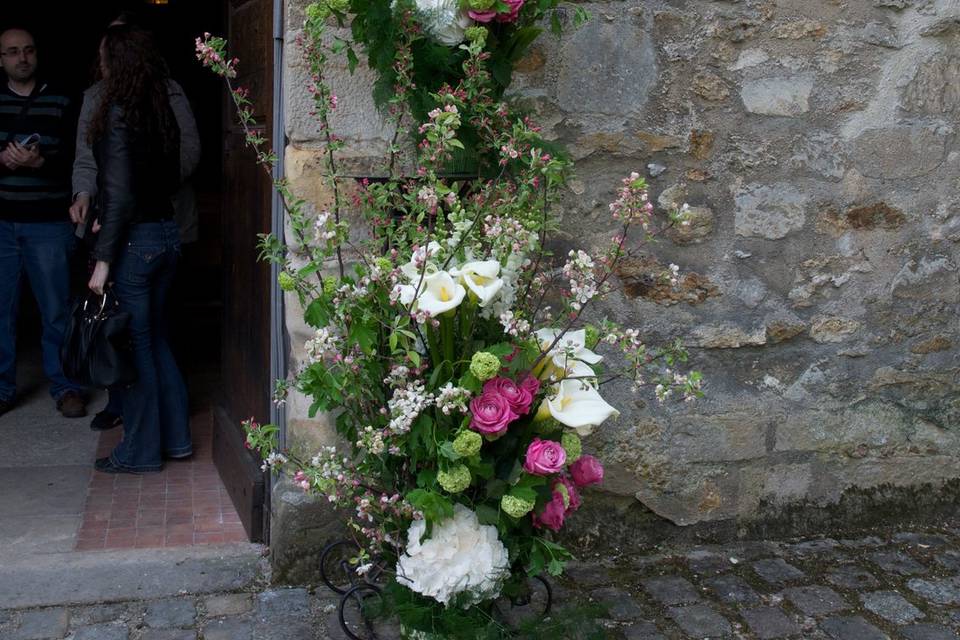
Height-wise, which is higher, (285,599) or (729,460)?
(729,460)

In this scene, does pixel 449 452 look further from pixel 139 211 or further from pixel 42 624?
pixel 139 211

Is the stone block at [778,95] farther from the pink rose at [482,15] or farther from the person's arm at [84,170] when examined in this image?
the person's arm at [84,170]

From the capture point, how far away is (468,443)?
8.01 ft

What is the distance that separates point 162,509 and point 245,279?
2.95 ft

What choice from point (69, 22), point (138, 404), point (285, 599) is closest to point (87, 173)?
point (138, 404)

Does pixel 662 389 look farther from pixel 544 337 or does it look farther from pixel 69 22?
pixel 69 22

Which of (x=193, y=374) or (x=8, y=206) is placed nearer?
(x=8, y=206)

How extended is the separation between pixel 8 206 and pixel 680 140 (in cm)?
301

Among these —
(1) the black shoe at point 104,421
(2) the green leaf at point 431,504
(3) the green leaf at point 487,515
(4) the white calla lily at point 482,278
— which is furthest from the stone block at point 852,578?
(1) the black shoe at point 104,421

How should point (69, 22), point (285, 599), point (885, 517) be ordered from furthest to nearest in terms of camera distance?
point (69, 22)
point (885, 517)
point (285, 599)

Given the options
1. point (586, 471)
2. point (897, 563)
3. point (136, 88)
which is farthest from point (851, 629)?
point (136, 88)

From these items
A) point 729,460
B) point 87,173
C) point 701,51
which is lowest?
point 729,460

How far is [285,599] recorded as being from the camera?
3441mm

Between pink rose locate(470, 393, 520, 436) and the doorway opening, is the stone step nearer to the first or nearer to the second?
the doorway opening
